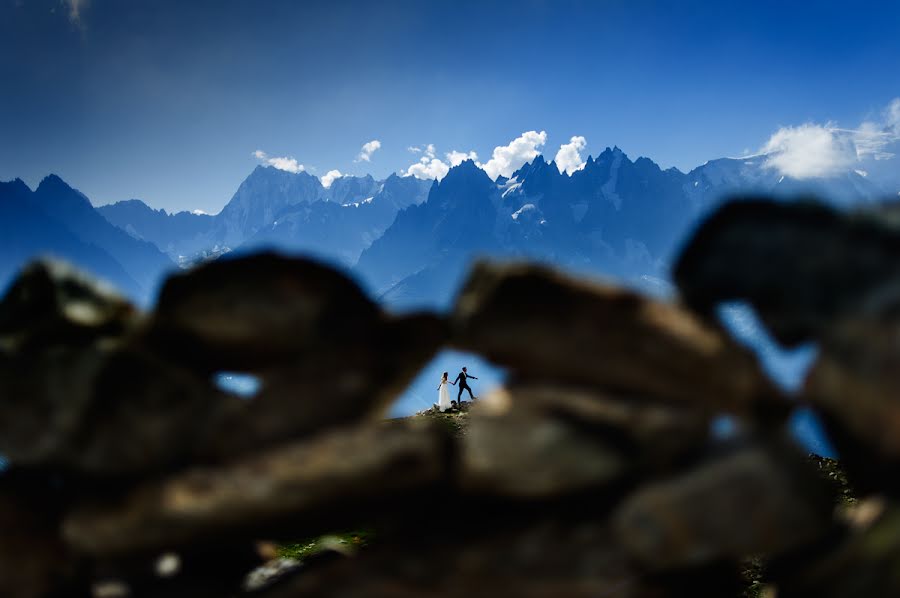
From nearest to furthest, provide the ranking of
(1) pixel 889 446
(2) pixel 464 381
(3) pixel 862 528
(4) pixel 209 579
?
(1) pixel 889 446
(3) pixel 862 528
(4) pixel 209 579
(2) pixel 464 381

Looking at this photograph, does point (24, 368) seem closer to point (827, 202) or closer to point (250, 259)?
point (250, 259)

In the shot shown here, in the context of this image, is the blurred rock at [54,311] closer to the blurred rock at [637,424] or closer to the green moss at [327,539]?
the blurred rock at [637,424]

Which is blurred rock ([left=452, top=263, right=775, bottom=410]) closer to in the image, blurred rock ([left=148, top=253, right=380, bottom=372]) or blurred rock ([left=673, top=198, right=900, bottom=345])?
blurred rock ([left=673, top=198, right=900, bottom=345])

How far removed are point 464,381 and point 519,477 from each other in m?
31.6

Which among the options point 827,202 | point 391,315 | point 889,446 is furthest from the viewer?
point 391,315

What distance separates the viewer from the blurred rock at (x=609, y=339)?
6516mm

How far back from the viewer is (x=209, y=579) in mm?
8391

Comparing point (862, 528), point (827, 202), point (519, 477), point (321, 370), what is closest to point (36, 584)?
point (321, 370)

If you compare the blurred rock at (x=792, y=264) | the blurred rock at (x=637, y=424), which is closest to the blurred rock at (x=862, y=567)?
the blurred rock at (x=637, y=424)

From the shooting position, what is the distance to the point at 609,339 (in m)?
6.64

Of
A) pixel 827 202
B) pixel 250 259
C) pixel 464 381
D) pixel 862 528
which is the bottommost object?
pixel 862 528

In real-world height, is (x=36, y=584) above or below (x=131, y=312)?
below

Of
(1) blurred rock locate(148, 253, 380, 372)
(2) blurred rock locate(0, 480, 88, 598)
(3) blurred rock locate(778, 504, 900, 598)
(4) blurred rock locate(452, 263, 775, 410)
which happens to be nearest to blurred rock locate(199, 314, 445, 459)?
(1) blurred rock locate(148, 253, 380, 372)

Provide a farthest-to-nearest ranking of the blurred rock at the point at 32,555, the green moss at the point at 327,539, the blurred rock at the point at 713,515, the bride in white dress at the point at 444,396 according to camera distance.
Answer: the bride in white dress at the point at 444,396 < the green moss at the point at 327,539 < the blurred rock at the point at 32,555 < the blurred rock at the point at 713,515
